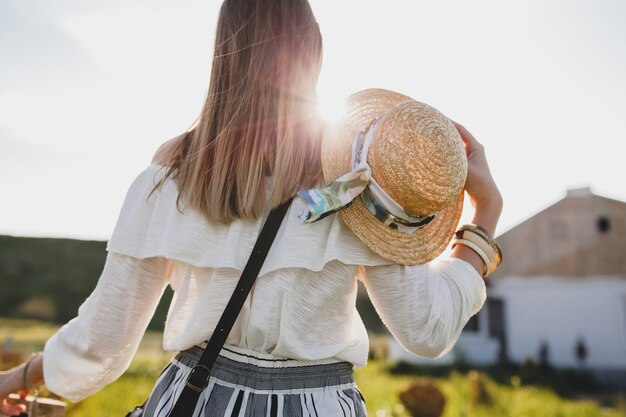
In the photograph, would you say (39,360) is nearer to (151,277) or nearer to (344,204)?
(151,277)

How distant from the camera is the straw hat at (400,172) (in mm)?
1270

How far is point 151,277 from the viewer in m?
1.45

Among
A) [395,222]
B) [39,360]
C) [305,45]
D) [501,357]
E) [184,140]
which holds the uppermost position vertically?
[305,45]

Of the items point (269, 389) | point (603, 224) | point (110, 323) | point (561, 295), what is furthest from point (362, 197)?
point (603, 224)

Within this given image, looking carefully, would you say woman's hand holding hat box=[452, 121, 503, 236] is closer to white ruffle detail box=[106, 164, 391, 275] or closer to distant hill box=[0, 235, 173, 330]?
white ruffle detail box=[106, 164, 391, 275]

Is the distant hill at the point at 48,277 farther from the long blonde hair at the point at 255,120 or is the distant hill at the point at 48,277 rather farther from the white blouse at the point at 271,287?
the long blonde hair at the point at 255,120

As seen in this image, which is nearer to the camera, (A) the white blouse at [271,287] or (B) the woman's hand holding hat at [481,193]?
(A) the white blouse at [271,287]

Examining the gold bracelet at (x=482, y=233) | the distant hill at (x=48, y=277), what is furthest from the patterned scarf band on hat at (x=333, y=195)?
the distant hill at (x=48, y=277)

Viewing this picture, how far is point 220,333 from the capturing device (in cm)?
126

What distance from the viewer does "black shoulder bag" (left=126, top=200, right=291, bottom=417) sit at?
1.24 meters

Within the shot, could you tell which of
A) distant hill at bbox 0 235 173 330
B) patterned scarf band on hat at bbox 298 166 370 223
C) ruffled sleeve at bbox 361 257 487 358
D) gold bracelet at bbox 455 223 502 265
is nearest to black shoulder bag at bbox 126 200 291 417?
patterned scarf band on hat at bbox 298 166 370 223

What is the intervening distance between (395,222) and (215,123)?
52 cm

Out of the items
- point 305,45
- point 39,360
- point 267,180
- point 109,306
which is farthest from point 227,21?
point 39,360

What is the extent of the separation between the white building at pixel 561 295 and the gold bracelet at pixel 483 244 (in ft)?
51.3
